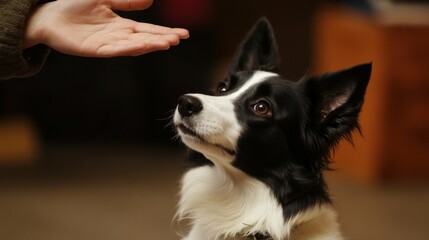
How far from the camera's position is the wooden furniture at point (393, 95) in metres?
4.49

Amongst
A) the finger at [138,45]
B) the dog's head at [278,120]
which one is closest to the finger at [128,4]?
the finger at [138,45]

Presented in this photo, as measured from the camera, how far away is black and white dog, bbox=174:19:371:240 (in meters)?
2.27

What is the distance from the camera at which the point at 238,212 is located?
237 cm

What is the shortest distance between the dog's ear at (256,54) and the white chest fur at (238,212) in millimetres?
439

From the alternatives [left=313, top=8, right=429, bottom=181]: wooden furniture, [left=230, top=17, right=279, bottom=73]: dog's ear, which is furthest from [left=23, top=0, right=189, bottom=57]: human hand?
[left=313, top=8, right=429, bottom=181]: wooden furniture

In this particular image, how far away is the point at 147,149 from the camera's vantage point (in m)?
5.29

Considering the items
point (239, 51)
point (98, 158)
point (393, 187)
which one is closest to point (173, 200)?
point (98, 158)

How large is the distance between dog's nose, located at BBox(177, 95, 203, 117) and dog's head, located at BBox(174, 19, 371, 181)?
0.03 m

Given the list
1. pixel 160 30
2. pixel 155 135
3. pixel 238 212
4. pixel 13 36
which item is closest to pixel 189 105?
pixel 160 30

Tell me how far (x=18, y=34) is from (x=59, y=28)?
0.15 meters

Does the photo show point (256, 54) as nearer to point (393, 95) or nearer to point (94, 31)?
point (94, 31)

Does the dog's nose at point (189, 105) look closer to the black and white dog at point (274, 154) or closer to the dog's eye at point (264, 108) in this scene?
the black and white dog at point (274, 154)

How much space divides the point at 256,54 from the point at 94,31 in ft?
2.34

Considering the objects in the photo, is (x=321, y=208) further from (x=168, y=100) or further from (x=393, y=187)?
(x=168, y=100)
